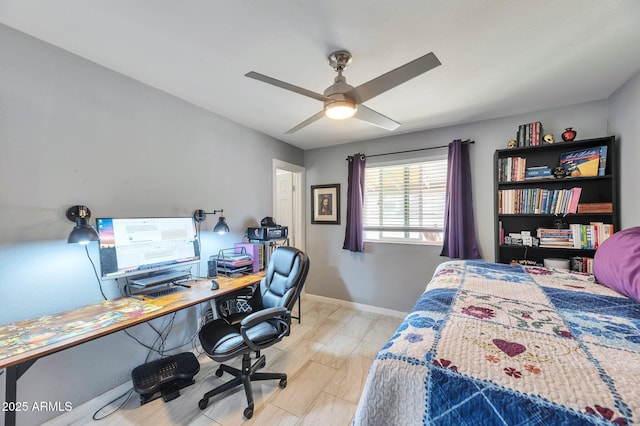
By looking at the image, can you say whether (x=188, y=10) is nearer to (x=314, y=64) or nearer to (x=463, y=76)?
(x=314, y=64)

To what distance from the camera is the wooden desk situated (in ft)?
3.76

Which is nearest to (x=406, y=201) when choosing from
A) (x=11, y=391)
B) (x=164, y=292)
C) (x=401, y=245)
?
(x=401, y=245)

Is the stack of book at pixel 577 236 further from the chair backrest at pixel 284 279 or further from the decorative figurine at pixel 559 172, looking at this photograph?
the chair backrest at pixel 284 279

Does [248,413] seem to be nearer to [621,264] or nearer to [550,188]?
[621,264]

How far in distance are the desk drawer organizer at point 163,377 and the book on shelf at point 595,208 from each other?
3581 millimetres

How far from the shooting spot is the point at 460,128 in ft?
9.66

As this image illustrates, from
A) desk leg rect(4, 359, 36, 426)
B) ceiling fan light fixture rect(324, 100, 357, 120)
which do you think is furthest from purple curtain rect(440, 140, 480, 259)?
desk leg rect(4, 359, 36, 426)

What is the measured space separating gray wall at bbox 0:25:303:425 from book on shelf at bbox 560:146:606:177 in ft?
11.7

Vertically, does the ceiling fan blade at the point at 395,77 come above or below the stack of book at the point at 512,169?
above

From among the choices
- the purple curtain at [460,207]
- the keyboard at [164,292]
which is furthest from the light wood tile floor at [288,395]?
the purple curtain at [460,207]

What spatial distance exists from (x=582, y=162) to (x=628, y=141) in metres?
0.31

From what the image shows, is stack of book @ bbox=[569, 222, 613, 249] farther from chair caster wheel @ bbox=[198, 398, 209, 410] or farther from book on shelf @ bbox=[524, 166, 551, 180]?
chair caster wheel @ bbox=[198, 398, 209, 410]

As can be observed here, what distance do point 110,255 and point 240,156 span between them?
1645 millimetres

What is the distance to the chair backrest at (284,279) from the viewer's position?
6.26 feet
